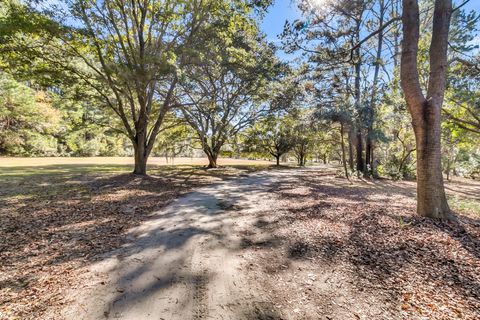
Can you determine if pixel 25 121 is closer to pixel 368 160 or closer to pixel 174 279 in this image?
pixel 174 279

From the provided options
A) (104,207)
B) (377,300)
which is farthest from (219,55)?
(377,300)

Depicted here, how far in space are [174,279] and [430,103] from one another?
5634 millimetres

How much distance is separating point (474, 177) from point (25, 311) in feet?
101

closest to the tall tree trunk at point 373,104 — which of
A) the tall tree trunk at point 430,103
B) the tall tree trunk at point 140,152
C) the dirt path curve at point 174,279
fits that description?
the tall tree trunk at point 430,103

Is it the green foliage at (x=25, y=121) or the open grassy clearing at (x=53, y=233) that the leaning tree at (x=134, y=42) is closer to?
the open grassy clearing at (x=53, y=233)

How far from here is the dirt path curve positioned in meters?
2.14

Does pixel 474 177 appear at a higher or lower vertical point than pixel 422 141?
lower

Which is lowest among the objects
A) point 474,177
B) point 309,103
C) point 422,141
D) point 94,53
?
point 474,177

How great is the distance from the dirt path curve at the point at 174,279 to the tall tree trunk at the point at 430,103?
3.85 m

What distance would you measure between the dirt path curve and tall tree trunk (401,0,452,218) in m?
3.85

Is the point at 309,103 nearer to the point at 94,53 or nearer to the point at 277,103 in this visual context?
the point at 277,103

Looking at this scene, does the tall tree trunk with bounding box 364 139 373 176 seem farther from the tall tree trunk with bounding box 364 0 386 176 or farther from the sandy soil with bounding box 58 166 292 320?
the sandy soil with bounding box 58 166 292 320

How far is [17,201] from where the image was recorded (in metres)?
6.02

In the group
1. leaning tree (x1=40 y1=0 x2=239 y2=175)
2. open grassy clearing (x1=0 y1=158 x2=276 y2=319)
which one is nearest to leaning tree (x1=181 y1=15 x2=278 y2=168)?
leaning tree (x1=40 y1=0 x2=239 y2=175)
